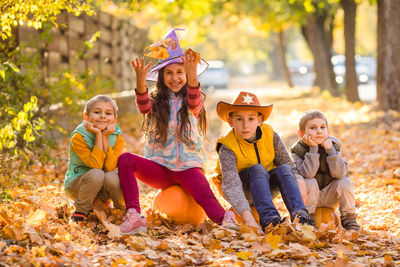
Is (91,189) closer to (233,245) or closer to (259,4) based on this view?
(233,245)

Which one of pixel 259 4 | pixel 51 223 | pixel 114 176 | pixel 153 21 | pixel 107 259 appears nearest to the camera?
pixel 107 259

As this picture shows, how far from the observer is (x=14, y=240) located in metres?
3.46

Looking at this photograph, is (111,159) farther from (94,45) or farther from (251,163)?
(94,45)

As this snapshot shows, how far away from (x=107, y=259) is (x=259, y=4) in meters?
20.4

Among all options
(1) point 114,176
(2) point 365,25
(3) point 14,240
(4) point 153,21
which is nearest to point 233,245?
(1) point 114,176

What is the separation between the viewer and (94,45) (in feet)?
36.4

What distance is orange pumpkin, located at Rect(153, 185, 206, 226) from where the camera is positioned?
4613mm

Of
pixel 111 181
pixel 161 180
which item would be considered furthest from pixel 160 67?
pixel 111 181

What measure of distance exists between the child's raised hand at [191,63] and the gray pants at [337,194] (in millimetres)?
1374

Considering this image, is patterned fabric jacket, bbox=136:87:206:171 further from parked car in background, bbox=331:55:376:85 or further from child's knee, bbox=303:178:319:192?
parked car in background, bbox=331:55:376:85

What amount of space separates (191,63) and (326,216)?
1.89 metres

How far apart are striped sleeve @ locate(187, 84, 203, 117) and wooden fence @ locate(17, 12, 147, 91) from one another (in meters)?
1.73

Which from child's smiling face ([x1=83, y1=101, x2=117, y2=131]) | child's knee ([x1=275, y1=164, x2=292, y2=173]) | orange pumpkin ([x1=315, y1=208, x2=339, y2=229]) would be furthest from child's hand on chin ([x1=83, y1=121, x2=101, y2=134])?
orange pumpkin ([x1=315, y1=208, x2=339, y2=229])

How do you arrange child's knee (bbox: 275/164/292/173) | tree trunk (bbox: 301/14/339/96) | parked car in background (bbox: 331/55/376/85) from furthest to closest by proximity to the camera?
parked car in background (bbox: 331/55/376/85) → tree trunk (bbox: 301/14/339/96) → child's knee (bbox: 275/164/292/173)
